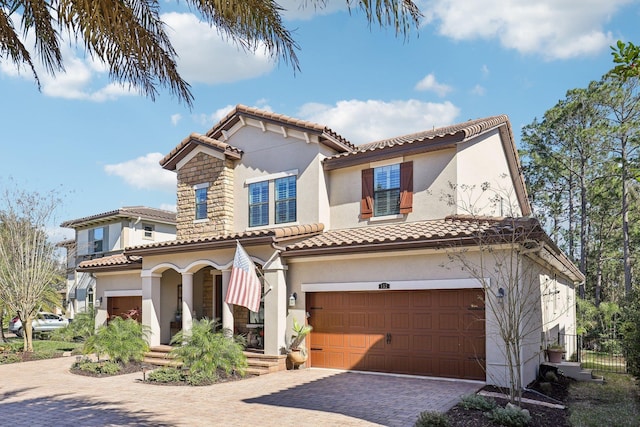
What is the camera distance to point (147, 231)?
35281 mm

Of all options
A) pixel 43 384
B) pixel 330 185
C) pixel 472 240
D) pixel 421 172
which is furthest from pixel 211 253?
pixel 472 240

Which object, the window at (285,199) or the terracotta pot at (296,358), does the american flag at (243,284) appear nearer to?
the terracotta pot at (296,358)

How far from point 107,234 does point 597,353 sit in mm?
28936

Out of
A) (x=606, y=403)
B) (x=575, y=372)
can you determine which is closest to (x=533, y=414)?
(x=606, y=403)

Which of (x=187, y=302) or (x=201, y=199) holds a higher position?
(x=201, y=199)

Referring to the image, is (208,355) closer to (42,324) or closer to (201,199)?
(201,199)

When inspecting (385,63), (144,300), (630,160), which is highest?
(630,160)

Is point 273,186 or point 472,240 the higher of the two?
point 273,186

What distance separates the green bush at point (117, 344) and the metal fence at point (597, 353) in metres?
13.8

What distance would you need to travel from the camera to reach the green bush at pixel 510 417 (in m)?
8.79

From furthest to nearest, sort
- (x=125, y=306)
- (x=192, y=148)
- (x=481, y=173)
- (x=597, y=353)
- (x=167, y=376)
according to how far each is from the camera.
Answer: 1. (x=597, y=353)
2. (x=125, y=306)
3. (x=192, y=148)
4. (x=481, y=173)
5. (x=167, y=376)

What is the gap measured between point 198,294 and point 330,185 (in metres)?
7.04

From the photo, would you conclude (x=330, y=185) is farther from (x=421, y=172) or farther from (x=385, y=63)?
(x=385, y=63)

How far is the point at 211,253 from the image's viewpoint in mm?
17172
